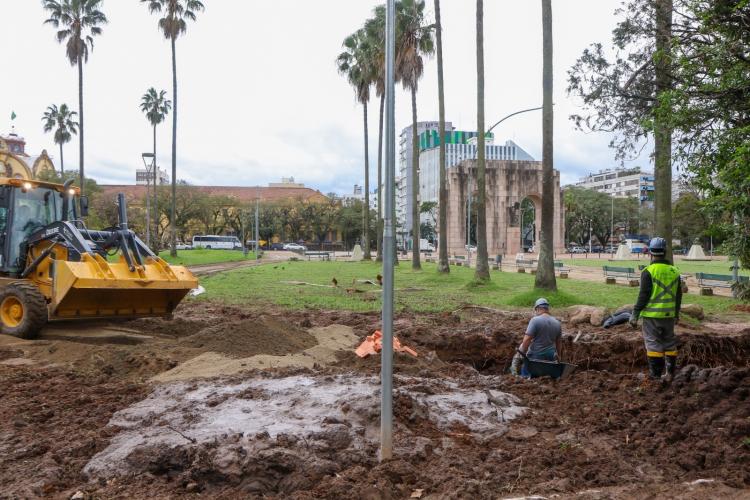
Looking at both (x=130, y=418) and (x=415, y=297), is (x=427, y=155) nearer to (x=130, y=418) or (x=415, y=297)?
(x=415, y=297)

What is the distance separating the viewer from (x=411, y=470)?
5285 mm

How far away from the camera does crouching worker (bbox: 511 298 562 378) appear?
8922 millimetres

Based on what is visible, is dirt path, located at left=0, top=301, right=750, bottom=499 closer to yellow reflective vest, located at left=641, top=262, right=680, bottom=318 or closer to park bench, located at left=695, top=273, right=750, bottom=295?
yellow reflective vest, located at left=641, top=262, right=680, bottom=318

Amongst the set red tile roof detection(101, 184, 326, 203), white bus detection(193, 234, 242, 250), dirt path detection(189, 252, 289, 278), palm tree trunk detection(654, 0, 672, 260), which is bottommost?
dirt path detection(189, 252, 289, 278)

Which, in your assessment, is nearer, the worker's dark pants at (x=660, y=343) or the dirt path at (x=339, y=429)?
the dirt path at (x=339, y=429)

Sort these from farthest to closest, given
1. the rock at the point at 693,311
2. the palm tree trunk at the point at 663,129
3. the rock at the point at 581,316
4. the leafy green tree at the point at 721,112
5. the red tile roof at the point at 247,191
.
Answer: the red tile roof at the point at 247,191, the rock at the point at 693,311, the rock at the point at 581,316, the palm tree trunk at the point at 663,129, the leafy green tree at the point at 721,112

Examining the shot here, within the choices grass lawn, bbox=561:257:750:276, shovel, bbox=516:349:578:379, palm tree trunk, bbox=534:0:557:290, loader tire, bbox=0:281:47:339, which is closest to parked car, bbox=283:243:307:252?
grass lawn, bbox=561:257:750:276

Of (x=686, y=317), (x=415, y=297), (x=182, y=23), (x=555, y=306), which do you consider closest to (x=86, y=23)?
(x=182, y=23)

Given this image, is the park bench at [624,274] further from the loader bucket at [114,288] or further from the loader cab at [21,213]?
the loader cab at [21,213]

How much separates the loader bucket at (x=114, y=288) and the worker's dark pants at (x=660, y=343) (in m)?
8.16

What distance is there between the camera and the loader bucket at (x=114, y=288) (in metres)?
11.1

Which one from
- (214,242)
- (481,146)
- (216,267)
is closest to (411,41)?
(481,146)

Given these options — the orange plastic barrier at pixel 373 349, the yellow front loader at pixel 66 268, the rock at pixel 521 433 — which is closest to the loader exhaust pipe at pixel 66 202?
the yellow front loader at pixel 66 268

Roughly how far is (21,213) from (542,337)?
33.1 ft
